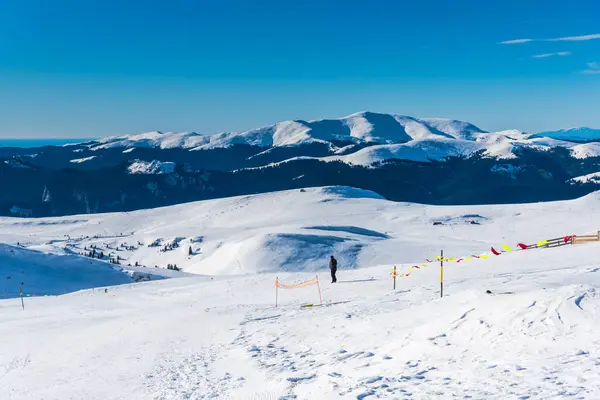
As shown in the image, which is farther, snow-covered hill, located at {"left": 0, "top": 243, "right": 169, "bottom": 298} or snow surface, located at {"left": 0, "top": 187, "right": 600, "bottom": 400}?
snow-covered hill, located at {"left": 0, "top": 243, "right": 169, "bottom": 298}

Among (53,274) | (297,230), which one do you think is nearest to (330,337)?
(53,274)

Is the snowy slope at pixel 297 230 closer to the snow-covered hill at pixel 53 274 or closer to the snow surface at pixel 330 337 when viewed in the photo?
the snow-covered hill at pixel 53 274

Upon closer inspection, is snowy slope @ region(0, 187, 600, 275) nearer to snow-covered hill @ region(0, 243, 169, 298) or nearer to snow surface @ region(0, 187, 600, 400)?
snow-covered hill @ region(0, 243, 169, 298)

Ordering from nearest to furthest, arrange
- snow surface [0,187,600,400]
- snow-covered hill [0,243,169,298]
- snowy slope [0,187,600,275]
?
1. snow surface [0,187,600,400]
2. snow-covered hill [0,243,169,298]
3. snowy slope [0,187,600,275]

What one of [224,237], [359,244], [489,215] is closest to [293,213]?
[224,237]

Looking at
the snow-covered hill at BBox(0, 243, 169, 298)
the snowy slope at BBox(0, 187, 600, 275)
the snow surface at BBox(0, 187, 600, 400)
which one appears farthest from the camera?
the snowy slope at BBox(0, 187, 600, 275)

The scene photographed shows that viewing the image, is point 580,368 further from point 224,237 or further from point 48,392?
point 224,237

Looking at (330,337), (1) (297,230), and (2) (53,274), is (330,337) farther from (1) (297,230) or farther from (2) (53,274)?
(1) (297,230)

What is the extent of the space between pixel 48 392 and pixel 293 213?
118 m

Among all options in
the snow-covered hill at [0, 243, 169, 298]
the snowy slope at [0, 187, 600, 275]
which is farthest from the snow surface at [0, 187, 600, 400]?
the snowy slope at [0, 187, 600, 275]

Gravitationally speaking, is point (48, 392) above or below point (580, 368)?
below

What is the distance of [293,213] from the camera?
129750mm

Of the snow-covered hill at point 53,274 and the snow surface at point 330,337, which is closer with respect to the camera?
the snow surface at point 330,337

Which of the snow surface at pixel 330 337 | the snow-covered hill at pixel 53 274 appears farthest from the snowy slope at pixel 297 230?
the snow surface at pixel 330 337
